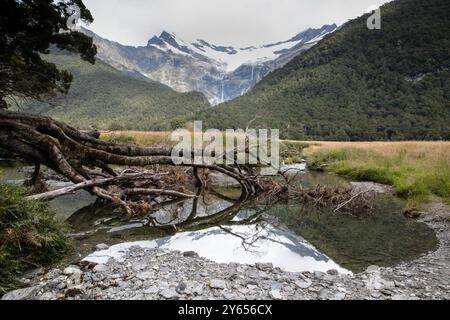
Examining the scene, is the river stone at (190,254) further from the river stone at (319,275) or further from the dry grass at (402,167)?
the dry grass at (402,167)

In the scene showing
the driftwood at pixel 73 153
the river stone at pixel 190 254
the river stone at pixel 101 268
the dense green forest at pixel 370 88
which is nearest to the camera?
the river stone at pixel 101 268

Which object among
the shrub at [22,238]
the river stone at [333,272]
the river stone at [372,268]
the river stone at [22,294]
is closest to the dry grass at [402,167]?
the river stone at [372,268]

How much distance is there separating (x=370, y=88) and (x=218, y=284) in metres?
96.8

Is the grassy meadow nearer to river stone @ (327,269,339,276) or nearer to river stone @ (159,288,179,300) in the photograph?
river stone @ (327,269,339,276)

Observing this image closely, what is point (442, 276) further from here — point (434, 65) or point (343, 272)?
point (434, 65)

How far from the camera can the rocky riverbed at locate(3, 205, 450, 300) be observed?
3553mm

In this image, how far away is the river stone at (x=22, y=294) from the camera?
3311mm

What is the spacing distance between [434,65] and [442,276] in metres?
91.6

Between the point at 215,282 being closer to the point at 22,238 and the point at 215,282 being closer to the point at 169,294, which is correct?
the point at 169,294

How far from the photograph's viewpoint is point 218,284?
12.5ft

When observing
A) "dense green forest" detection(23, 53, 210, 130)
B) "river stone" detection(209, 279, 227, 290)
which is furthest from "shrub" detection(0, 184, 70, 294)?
"dense green forest" detection(23, 53, 210, 130)

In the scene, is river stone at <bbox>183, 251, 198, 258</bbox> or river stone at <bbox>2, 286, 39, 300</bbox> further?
river stone at <bbox>183, 251, 198, 258</bbox>

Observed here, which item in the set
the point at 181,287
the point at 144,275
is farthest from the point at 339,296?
the point at 144,275
